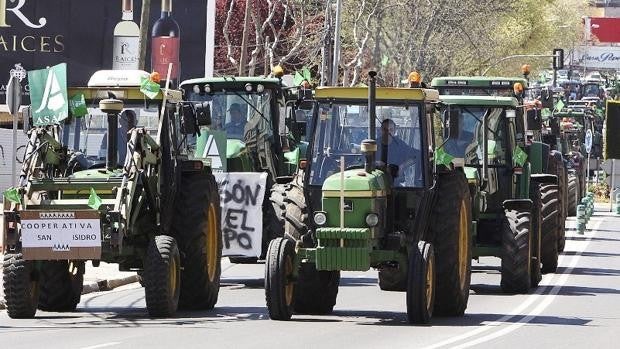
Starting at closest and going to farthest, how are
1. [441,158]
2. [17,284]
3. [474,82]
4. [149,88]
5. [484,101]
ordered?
[17,284] → [441,158] → [149,88] → [484,101] → [474,82]

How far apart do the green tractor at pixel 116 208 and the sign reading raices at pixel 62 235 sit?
0.01 metres

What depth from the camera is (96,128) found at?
22.6 metres

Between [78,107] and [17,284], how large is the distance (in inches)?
108

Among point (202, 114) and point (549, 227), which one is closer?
point (202, 114)

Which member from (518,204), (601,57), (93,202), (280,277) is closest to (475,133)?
(518,204)

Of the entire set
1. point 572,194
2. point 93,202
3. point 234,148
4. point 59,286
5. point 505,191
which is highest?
point 234,148

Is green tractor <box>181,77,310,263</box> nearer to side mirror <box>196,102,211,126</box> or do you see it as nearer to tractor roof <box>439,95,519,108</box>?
tractor roof <box>439,95,519,108</box>

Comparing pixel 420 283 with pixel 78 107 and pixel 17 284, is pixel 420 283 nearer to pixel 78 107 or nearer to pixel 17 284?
pixel 17 284

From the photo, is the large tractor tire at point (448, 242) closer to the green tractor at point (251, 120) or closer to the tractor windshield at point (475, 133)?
the tractor windshield at point (475, 133)

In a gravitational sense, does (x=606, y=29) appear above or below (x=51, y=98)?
above

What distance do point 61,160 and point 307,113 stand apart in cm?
932

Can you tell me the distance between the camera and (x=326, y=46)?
57469 mm

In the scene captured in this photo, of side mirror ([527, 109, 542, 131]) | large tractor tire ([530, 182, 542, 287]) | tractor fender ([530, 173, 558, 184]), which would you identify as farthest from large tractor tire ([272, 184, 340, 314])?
side mirror ([527, 109, 542, 131])

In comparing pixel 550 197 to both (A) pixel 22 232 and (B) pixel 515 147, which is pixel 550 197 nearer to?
(B) pixel 515 147
